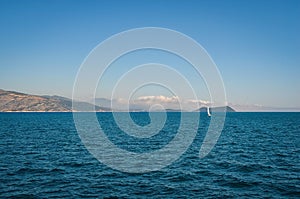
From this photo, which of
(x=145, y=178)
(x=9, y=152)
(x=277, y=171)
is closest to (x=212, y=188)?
(x=145, y=178)

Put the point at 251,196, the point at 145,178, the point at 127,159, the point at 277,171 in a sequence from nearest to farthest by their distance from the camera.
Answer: the point at 251,196 < the point at 145,178 < the point at 277,171 < the point at 127,159

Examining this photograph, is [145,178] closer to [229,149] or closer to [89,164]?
[89,164]

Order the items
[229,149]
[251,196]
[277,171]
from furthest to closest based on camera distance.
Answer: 1. [229,149]
2. [277,171]
3. [251,196]

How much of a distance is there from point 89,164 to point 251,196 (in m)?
24.3

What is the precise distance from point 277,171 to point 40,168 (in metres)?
33.1

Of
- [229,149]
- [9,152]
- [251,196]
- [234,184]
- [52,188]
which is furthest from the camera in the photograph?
[229,149]

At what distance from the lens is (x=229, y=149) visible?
59.6 meters

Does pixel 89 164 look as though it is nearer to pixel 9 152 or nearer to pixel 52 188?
pixel 52 188

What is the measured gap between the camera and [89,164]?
43.4 meters

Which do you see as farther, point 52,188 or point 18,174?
point 18,174

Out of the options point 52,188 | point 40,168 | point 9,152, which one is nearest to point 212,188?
point 52,188

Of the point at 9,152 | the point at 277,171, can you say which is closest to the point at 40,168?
the point at 9,152

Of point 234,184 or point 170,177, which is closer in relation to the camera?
point 234,184

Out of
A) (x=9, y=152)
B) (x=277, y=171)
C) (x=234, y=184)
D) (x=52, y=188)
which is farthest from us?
(x=9, y=152)
